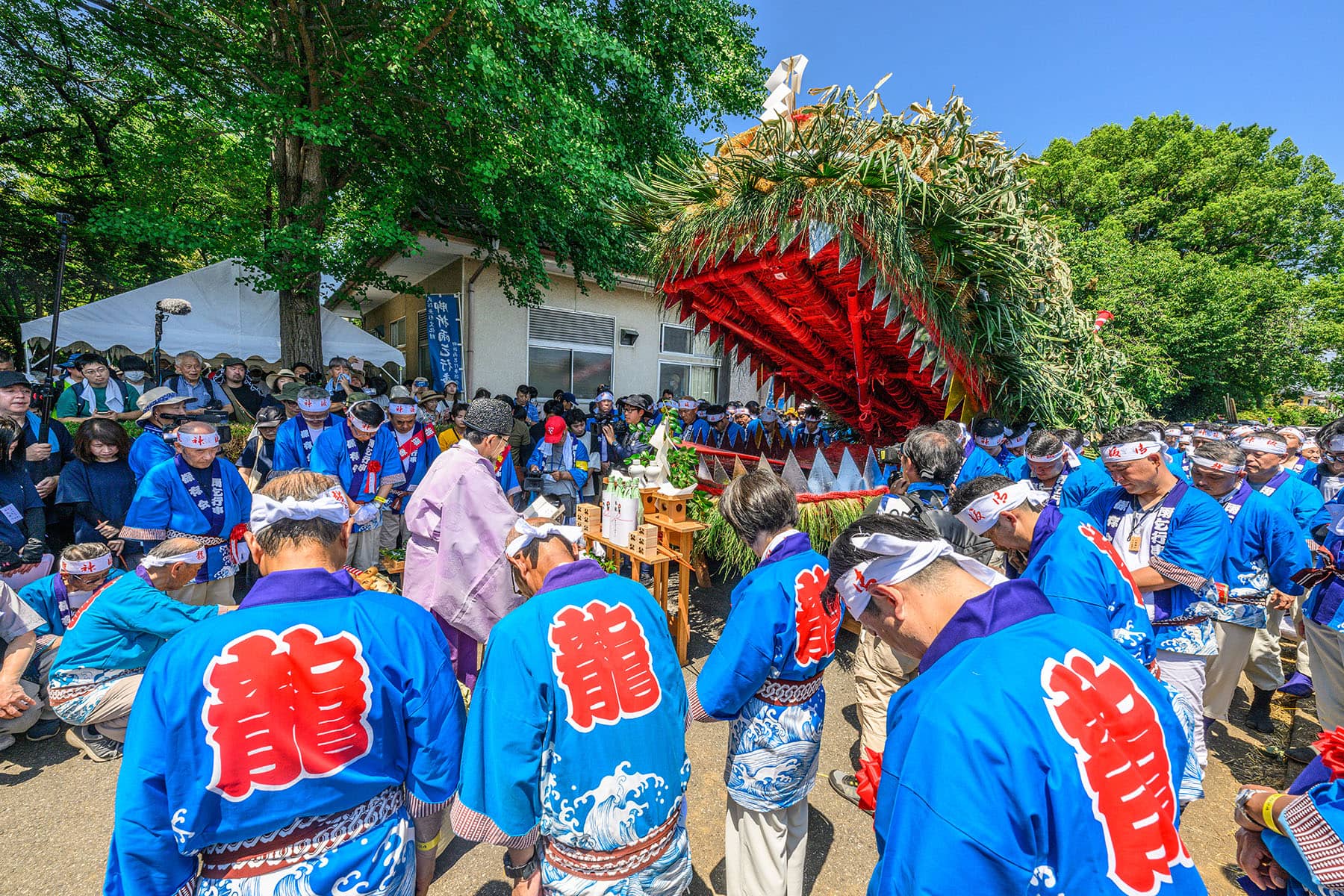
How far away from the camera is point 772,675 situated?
2.18 meters

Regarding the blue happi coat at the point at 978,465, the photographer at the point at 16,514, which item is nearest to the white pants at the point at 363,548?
the photographer at the point at 16,514

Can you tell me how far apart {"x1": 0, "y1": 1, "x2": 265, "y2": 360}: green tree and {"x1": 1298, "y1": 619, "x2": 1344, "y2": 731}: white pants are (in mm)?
11302

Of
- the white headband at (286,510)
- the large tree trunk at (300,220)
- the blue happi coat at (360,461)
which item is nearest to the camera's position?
the white headband at (286,510)

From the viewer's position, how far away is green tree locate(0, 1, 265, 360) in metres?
8.76

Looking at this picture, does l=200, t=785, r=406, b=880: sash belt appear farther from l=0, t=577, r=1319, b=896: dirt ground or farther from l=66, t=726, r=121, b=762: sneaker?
l=66, t=726, r=121, b=762: sneaker

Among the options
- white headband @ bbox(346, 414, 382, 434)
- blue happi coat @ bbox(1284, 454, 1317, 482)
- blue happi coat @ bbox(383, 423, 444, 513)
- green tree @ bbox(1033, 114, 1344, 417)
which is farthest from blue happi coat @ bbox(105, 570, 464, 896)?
green tree @ bbox(1033, 114, 1344, 417)

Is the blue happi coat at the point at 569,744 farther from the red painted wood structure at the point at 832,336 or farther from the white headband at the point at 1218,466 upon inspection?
the white headband at the point at 1218,466

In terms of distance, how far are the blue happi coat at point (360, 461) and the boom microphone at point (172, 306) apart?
18.3ft

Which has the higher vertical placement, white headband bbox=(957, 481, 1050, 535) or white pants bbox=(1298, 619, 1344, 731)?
white headband bbox=(957, 481, 1050, 535)

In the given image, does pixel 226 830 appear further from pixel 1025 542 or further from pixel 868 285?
pixel 868 285

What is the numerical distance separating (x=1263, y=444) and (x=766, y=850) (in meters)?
5.42

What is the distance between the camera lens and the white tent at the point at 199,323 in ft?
26.7

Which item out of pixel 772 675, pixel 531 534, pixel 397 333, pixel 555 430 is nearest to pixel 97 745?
pixel 531 534

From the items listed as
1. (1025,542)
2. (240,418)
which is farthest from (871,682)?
(240,418)
